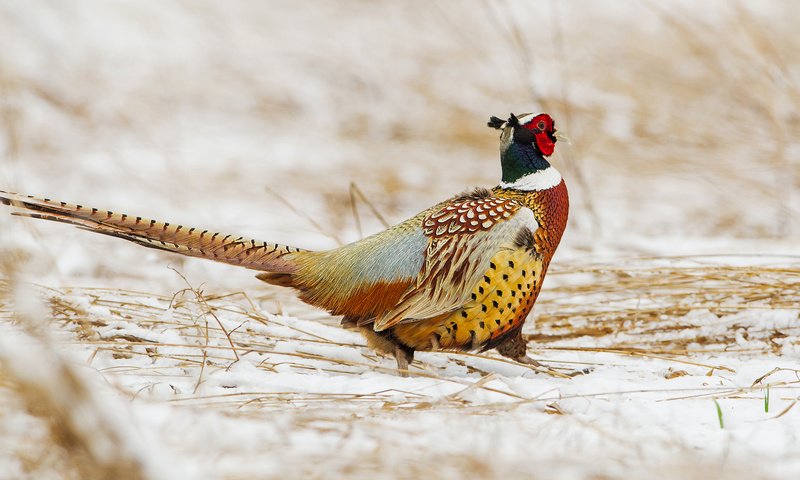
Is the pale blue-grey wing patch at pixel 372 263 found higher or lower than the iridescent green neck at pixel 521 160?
lower

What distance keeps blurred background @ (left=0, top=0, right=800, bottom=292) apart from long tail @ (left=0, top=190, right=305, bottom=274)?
225cm

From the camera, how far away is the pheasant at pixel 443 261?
313 centimetres

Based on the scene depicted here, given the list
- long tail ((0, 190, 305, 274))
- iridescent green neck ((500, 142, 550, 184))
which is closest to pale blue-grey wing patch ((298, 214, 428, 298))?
long tail ((0, 190, 305, 274))

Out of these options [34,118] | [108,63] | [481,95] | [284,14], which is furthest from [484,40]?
[34,118]

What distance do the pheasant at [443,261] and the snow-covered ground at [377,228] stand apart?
0.19m

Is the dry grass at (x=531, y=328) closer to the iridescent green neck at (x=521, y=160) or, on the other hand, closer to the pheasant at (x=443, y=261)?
the pheasant at (x=443, y=261)

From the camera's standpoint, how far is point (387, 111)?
931cm

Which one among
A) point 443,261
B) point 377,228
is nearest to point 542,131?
point 443,261

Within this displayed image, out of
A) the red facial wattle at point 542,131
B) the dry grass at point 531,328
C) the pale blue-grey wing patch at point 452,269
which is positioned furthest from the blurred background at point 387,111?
the pale blue-grey wing patch at point 452,269

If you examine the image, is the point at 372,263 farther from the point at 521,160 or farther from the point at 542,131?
the point at 542,131

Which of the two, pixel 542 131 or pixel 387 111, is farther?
pixel 387 111

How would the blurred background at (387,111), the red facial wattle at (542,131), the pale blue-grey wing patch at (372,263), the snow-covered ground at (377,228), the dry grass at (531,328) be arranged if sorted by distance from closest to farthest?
the snow-covered ground at (377,228), the dry grass at (531,328), the pale blue-grey wing patch at (372,263), the red facial wattle at (542,131), the blurred background at (387,111)

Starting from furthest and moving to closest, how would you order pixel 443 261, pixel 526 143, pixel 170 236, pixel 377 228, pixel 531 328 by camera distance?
pixel 377 228
pixel 531 328
pixel 526 143
pixel 443 261
pixel 170 236

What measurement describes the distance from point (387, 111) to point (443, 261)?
247 inches
